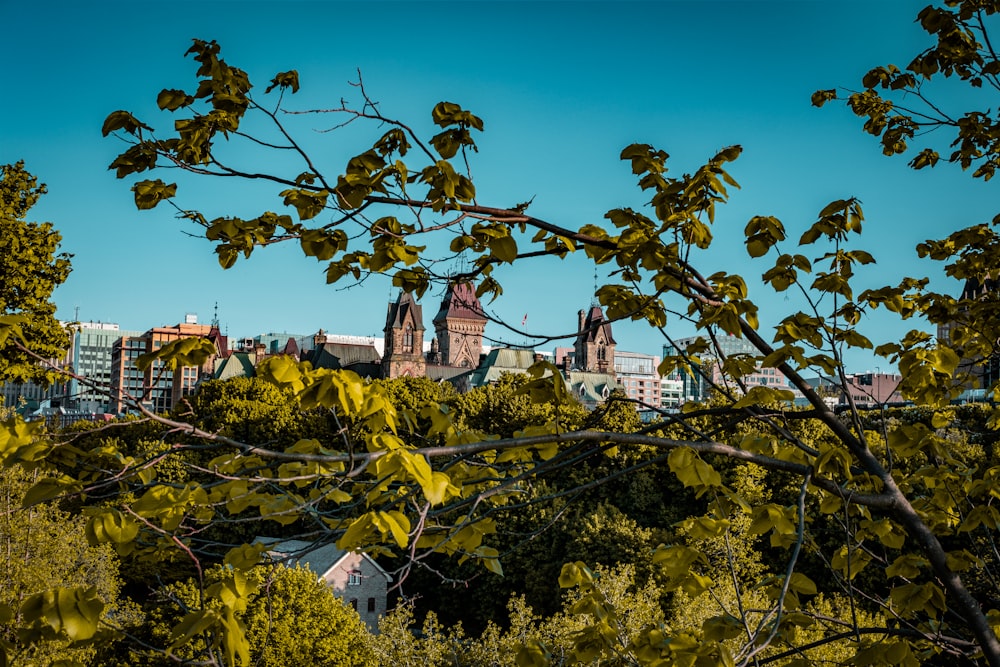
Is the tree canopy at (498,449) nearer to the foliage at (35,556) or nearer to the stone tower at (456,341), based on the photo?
the foliage at (35,556)

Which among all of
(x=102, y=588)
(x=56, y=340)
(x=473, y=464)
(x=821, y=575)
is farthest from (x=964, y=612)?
(x=102, y=588)

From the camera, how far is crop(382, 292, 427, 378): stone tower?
88688 millimetres

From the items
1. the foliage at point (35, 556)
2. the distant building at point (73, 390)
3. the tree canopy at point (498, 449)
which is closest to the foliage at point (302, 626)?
the foliage at point (35, 556)

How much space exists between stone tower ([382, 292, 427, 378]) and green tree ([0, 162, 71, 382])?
70004 mm

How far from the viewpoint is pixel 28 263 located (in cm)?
1694

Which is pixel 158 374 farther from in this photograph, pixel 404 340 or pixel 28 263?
pixel 404 340

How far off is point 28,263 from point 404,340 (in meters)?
73.2

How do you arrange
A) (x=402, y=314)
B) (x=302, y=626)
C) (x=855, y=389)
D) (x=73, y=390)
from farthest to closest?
1. (x=73, y=390)
2. (x=402, y=314)
3. (x=302, y=626)
4. (x=855, y=389)

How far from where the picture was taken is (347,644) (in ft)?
81.6

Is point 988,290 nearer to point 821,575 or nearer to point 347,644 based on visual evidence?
point 347,644

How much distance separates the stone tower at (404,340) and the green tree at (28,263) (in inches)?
2756

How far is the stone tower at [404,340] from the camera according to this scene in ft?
291

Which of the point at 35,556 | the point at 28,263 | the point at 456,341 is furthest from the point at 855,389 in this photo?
the point at 456,341

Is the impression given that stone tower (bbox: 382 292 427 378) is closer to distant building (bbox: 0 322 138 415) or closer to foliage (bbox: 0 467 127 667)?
distant building (bbox: 0 322 138 415)
